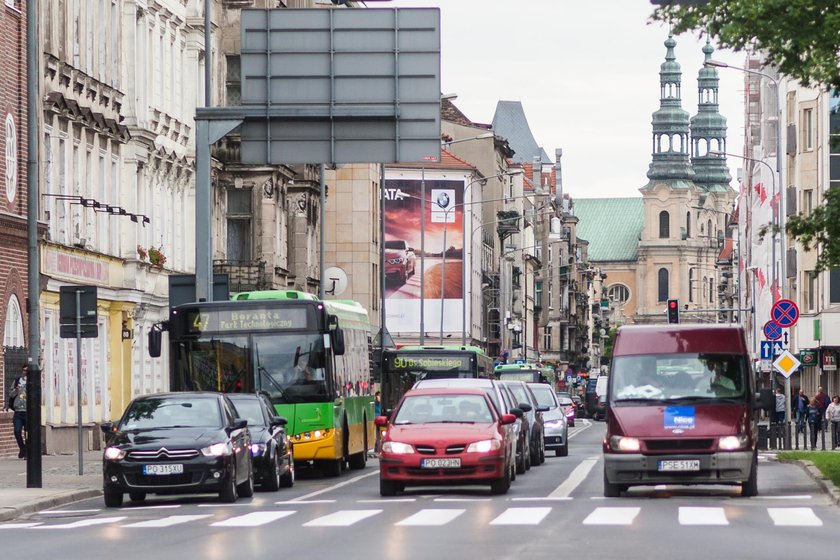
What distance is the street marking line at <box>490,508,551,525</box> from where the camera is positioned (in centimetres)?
2103

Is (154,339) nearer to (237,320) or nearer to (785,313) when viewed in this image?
(237,320)

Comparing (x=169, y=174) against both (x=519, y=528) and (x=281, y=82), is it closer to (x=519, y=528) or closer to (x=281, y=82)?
(x=281, y=82)

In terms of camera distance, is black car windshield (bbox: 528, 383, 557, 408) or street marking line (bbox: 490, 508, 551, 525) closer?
street marking line (bbox: 490, 508, 551, 525)

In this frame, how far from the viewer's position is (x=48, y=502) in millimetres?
26172

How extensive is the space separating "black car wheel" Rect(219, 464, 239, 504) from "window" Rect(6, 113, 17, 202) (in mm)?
16511

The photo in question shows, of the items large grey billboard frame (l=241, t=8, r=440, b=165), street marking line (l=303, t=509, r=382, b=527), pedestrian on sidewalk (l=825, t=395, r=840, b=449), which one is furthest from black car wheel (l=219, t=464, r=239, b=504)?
pedestrian on sidewalk (l=825, t=395, r=840, b=449)

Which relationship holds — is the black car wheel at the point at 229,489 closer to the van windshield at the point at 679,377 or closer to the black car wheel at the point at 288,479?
the black car wheel at the point at 288,479

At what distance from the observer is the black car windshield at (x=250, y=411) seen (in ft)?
95.6

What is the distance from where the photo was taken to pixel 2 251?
1572 inches

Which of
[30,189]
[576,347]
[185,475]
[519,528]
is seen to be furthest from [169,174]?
[576,347]

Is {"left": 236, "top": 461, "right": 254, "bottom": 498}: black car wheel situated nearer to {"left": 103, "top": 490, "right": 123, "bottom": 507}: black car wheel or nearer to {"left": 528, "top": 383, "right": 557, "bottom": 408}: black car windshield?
{"left": 103, "top": 490, "right": 123, "bottom": 507}: black car wheel

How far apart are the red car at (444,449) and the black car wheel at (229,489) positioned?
200 centimetres

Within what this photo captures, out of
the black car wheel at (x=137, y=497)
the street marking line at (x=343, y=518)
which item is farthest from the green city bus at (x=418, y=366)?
the street marking line at (x=343, y=518)

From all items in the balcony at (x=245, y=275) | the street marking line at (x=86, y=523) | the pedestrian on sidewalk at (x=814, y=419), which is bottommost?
the pedestrian on sidewalk at (x=814, y=419)
